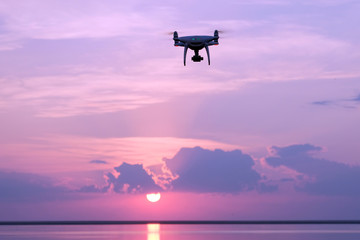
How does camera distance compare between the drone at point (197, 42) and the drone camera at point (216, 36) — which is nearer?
the drone at point (197, 42)


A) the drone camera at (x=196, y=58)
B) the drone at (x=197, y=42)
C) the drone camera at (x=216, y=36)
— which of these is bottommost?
the drone camera at (x=196, y=58)

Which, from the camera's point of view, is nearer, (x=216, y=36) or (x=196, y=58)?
(x=196, y=58)

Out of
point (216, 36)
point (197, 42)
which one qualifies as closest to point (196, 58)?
point (197, 42)

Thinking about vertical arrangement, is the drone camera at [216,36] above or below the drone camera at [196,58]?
above

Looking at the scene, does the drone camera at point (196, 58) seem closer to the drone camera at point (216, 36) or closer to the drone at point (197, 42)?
the drone at point (197, 42)

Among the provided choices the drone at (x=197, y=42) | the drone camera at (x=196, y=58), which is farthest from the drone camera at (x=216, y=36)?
the drone camera at (x=196, y=58)

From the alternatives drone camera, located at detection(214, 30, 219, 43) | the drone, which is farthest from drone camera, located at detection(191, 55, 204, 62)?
drone camera, located at detection(214, 30, 219, 43)

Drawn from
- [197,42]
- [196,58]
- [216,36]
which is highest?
[216,36]

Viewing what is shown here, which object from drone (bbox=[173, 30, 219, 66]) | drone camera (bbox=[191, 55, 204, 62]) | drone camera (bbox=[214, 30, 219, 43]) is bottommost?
drone camera (bbox=[191, 55, 204, 62])

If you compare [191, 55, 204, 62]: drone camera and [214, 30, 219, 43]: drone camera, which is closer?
[191, 55, 204, 62]: drone camera

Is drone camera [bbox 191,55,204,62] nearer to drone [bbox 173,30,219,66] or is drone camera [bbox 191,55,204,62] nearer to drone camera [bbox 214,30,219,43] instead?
drone [bbox 173,30,219,66]

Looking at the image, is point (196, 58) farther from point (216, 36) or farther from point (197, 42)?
point (216, 36)

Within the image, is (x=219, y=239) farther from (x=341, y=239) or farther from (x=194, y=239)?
(x=341, y=239)
